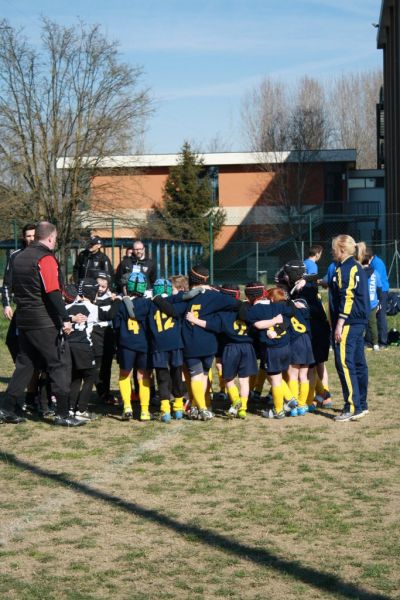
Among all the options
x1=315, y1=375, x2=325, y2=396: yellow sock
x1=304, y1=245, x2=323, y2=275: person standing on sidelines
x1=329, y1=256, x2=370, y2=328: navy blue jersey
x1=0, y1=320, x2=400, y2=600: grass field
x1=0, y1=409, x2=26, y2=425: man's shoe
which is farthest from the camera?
x1=304, y1=245, x2=323, y2=275: person standing on sidelines

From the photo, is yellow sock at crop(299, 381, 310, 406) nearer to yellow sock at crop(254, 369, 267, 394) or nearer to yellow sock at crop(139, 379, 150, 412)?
yellow sock at crop(254, 369, 267, 394)

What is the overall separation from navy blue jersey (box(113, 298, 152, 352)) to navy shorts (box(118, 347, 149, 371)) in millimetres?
57

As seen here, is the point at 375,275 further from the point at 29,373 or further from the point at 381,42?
the point at 381,42

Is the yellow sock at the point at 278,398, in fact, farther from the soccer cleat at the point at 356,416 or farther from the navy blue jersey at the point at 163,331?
the navy blue jersey at the point at 163,331

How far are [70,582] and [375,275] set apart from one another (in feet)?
38.4

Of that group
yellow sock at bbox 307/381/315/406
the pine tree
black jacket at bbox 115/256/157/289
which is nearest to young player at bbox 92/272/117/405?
yellow sock at bbox 307/381/315/406

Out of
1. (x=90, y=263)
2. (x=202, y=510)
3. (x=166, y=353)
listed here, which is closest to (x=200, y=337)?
(x=166, y=353)

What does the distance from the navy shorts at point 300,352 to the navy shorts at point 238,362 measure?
49cm

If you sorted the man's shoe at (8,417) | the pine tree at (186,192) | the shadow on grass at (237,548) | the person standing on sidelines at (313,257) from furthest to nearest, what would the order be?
1. the pine tree at (186,192)
2. the person standing on sidelines at (313,257)
3. the man's shoe at (8,417)
4. the shadow on grass at (237,548)

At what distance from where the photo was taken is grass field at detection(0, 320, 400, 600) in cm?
527

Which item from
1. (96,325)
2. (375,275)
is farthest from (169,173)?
(96,325)

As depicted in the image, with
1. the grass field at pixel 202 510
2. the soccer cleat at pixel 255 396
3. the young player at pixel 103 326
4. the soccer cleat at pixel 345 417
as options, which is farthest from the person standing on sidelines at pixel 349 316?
the young player at pixel 103 326

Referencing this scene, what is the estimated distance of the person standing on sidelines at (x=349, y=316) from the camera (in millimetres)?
9977

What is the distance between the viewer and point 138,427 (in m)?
10.0
